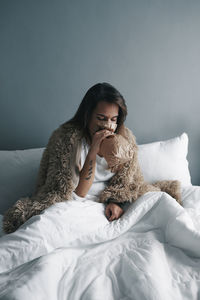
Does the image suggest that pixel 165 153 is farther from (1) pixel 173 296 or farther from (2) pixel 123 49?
(1) pixel 173 296

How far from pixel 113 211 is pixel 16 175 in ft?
1.81

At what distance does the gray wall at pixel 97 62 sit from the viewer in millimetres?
1534

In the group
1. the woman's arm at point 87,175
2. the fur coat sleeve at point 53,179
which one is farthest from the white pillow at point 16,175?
the woman's arm at point 87,175

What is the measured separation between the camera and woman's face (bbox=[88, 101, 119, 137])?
119cm

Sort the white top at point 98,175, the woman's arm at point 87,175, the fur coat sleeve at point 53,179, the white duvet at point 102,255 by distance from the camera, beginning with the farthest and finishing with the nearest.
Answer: the white top at point 98,175
the woman's arm at point 87,175
the fur coat sleeve at point 53,179
the white duvet at point 102,255

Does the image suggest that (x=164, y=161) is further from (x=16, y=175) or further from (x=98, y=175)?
(x=16, y=175)

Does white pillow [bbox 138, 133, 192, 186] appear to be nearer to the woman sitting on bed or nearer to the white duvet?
the woman sitting on bed

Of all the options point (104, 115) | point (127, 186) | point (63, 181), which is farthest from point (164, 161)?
point (63, 181)

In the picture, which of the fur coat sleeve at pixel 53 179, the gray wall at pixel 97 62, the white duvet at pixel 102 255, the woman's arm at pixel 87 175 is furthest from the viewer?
the gray wall at pixel 97 62

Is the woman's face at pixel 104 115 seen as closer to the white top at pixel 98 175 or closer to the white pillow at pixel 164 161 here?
the white top at pixel 98 175

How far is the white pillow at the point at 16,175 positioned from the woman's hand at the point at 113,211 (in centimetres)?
45

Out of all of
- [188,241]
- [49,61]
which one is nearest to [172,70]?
[49,61]

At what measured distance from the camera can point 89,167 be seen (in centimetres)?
116

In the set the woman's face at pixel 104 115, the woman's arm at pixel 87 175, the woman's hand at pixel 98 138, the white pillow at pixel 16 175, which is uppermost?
the woman's face at pixel 104 115
